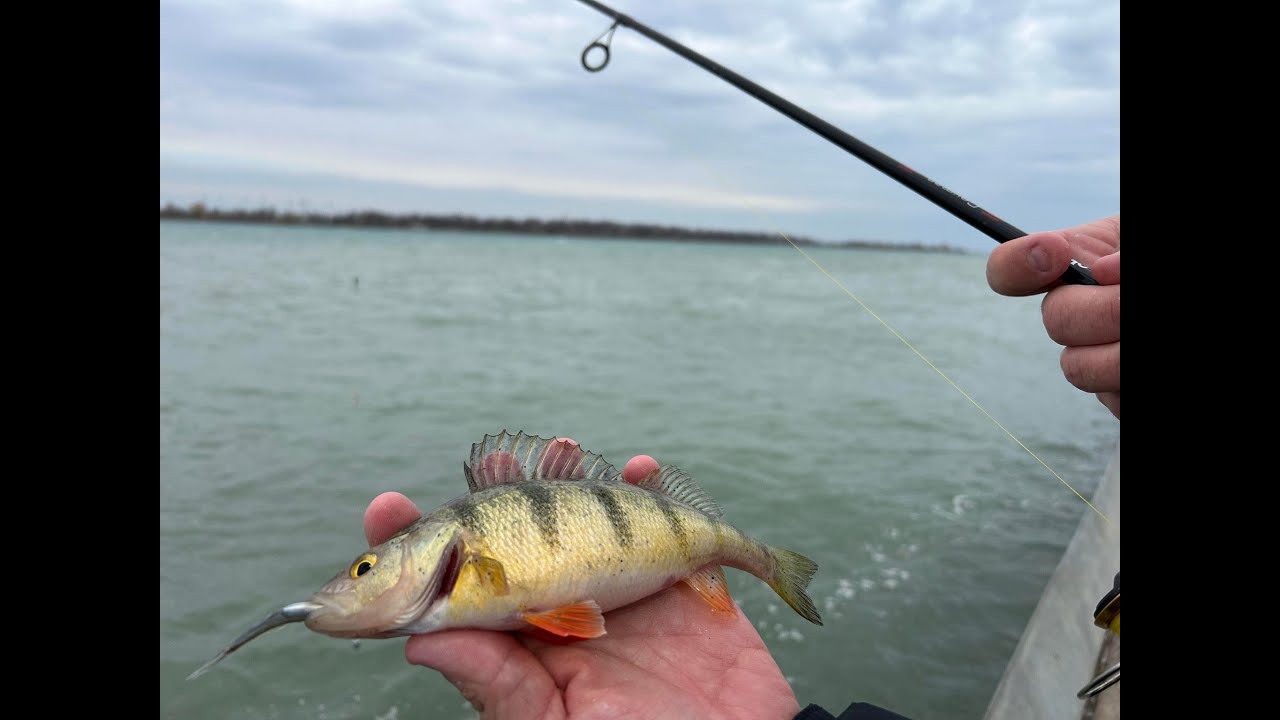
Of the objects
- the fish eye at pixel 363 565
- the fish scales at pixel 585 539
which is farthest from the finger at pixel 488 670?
the fish eye at pixel 363 565

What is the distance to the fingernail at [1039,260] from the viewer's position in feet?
6.98

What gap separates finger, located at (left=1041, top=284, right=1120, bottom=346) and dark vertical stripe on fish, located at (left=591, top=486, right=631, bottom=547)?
1349mm

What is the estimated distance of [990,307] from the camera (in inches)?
1334

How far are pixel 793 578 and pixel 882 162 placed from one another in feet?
5.44

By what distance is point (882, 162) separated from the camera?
9.70 ft

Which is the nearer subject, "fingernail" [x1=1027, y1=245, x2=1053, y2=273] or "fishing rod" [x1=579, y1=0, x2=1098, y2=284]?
"fingernail" [x1=1027, y1=245, x2=1053, y2=273]

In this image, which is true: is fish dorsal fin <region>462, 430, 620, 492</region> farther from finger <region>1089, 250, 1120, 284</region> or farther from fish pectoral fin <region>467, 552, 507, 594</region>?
finger <region>1089, 250, 1120, 284</region>

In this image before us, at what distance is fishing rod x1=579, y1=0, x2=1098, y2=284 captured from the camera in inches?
102

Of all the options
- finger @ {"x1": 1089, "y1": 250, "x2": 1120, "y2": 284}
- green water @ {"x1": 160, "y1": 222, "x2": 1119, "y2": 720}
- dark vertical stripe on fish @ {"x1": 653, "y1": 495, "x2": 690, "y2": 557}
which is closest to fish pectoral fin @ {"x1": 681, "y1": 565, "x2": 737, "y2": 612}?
dark vertical stripe on fish @ {"x1": 653, "y1": 495, "x2": 690, "y2": 557}

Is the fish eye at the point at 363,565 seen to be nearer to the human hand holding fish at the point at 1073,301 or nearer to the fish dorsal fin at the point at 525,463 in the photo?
the fish dorsal fin at the point at 525,463

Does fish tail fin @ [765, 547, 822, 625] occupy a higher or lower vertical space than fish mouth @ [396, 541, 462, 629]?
lower

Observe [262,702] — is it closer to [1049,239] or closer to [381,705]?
[381,705]

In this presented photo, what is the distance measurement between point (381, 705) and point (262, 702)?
2.43 ft
